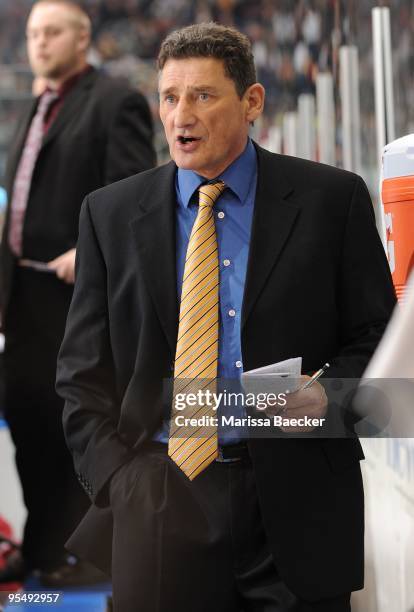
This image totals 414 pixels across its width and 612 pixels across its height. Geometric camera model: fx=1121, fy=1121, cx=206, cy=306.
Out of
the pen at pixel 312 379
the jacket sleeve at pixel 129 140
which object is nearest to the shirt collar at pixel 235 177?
the pen at pixel 312 379

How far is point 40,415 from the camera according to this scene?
3.46m

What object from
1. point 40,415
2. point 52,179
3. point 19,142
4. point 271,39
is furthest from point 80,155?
point 271,39

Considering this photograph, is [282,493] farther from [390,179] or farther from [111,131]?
[111,131]

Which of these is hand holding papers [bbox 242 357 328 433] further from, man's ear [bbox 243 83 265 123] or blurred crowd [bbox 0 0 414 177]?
blurred crowd [bbox 0 0 414 177]

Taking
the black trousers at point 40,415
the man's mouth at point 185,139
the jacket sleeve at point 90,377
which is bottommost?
the black trousers at point 40,415

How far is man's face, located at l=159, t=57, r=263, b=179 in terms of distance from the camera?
1.78 meters

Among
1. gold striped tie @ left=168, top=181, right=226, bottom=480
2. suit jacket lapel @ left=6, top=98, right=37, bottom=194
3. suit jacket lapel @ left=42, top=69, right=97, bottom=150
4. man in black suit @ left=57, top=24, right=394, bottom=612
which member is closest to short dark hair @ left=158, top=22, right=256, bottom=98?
man in black suit @ left=57, top=24, right=394, bottom=612

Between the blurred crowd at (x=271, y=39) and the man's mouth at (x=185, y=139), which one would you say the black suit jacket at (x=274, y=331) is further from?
the blurred crowd at (x=271, y=39)

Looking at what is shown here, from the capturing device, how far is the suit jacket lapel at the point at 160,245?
71.1 inches

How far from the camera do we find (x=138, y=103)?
318 centimetres

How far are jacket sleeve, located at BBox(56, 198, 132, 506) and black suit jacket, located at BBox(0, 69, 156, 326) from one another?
4.02 feet

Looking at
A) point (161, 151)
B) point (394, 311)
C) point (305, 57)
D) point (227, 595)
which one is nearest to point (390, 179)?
point (394, 311)

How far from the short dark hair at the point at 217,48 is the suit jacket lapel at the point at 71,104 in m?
1.38

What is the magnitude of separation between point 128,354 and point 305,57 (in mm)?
2768
